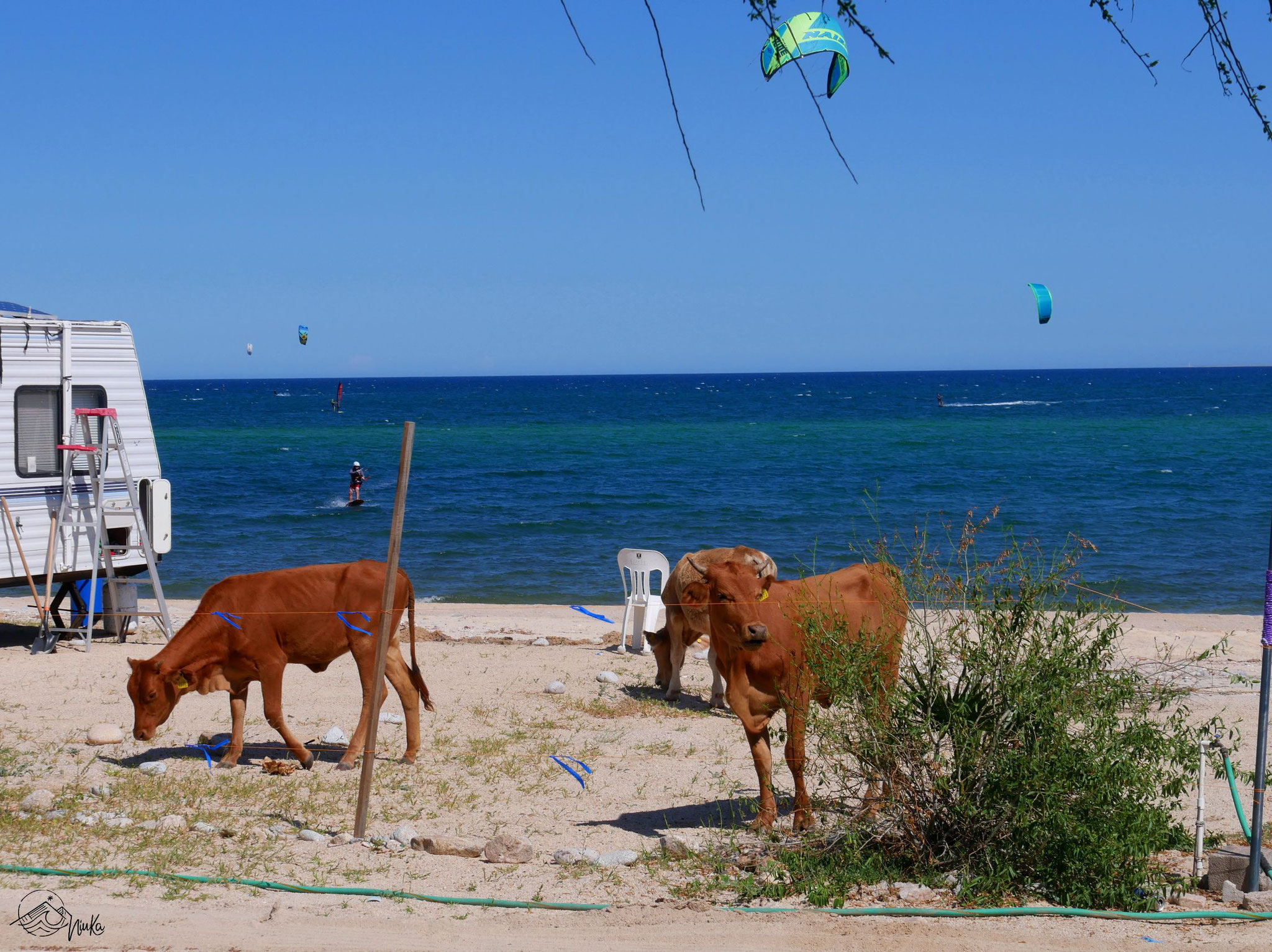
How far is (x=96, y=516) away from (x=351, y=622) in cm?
599

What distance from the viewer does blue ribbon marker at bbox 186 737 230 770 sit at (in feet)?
27.2

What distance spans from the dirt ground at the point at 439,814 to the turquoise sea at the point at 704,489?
279cm

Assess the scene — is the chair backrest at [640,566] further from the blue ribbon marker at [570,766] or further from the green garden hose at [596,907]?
the green garden hose at [596,907]

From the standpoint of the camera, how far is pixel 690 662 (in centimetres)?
1249

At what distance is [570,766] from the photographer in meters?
8.30

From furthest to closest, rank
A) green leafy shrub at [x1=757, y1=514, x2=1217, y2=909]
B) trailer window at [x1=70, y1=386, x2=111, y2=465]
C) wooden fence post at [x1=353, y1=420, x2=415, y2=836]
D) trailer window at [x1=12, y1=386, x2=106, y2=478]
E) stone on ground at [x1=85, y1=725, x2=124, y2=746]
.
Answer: trailer window at [x1=70, y1=386, x2=111, y2=465] → trailer window at [x1=12, y1=386, x2=106, y2=478] → stone on ground at [x1=85, y1=725, x2=124, y2=746] → wooden fence post at [x1=353, y1=420, x2=415, y2=836] → green leafy shrub at [x1=757, y1=514, x2=1217, y2=909]

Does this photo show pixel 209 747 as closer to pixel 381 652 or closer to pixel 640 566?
pixel 381 652

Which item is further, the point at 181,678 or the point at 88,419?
the point at 88,419

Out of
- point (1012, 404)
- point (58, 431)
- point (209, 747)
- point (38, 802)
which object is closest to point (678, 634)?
point (209, 747)

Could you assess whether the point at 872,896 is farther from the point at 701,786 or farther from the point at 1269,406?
the point at 1269,406

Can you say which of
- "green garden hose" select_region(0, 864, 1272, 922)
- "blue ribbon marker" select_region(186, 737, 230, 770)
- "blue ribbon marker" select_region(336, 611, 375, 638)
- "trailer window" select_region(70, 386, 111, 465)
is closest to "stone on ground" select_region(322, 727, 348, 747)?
"blue ribbon marker" select_region(186, 737, 230, 770)

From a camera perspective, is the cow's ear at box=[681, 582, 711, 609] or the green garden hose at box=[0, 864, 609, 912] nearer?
the green garden hose at box=[0, 864, 609, 912]

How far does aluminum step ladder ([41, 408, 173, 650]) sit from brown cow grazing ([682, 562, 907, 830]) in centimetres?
814

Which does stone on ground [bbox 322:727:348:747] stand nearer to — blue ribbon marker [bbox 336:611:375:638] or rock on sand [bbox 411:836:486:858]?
blue ribbon marker [bbox 336:611:375:638]
